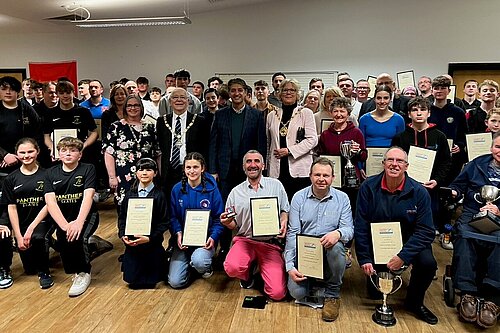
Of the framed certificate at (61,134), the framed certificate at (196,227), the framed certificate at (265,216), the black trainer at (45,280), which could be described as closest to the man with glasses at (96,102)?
the framed certificate at (61,134)

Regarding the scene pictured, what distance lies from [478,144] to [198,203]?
2263 mm

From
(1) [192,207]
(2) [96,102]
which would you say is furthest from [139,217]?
(2) [96,102]

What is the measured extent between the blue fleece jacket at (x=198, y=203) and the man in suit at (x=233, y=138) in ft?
1.03

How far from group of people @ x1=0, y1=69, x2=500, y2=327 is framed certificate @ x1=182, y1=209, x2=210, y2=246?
3.2 inches

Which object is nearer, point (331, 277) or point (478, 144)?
point (331, 277)

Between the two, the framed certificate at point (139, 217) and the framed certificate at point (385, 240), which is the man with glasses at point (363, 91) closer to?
the framed certificate at point (385, 240)

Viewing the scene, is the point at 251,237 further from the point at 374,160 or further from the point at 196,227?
the point at 374,160

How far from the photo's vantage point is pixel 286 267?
263 centimetres

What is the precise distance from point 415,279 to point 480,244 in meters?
0.44

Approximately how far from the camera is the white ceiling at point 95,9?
525 cm

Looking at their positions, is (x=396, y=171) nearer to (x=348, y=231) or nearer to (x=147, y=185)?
(x=348, y=231)

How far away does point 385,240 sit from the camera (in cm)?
248

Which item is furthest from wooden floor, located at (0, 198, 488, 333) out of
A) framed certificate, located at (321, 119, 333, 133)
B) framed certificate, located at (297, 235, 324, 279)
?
framed certificate, located at (321, 119, 333, 133)

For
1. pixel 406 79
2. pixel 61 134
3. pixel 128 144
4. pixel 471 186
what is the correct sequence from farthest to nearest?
1. pixel 406 79
2. pixel 61 134
3. pixel 128 144
4. pixel 471 186
